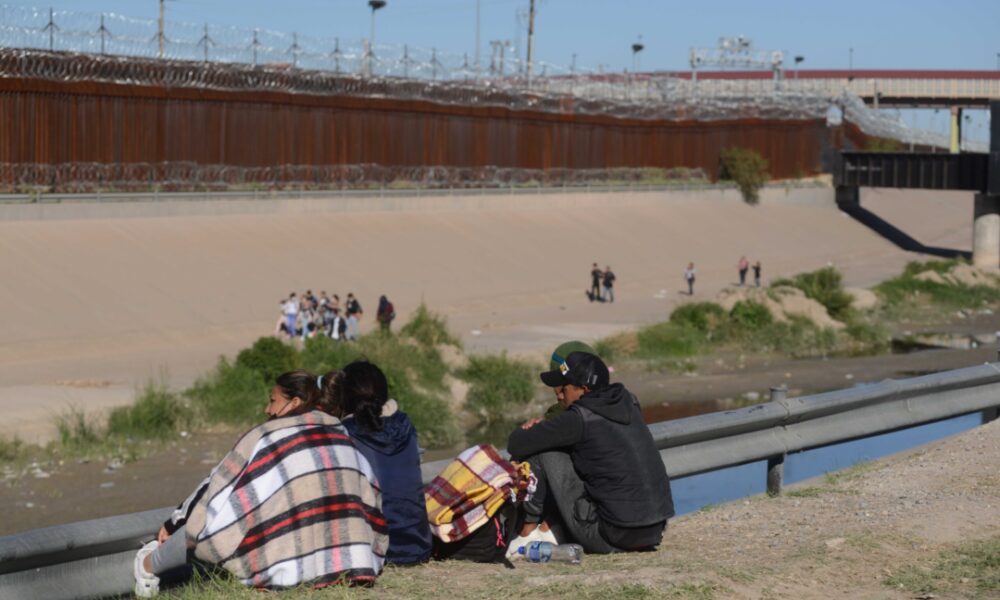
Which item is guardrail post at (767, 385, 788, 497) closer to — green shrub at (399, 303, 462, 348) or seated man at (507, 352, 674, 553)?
seated man at (507, 352, 674, 553)

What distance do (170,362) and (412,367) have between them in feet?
19.7

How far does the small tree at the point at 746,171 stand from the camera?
72625mm

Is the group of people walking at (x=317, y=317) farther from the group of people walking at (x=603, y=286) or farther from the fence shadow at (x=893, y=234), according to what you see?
the fence shadow at (x=893, y=234)

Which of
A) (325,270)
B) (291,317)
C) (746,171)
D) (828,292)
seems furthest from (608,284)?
(746,171)

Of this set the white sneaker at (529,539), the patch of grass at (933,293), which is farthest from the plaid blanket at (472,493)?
the patch of grass at (933,293)

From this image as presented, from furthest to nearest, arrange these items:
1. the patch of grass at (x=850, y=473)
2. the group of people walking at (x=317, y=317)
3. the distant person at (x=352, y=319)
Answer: the group of people walking at (x=317, y=317) → the distant person at (x=352, y=319) → the patch of grass at (x=850, y=473)

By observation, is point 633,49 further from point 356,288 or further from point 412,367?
point 412,367

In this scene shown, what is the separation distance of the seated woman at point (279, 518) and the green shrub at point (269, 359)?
2024cm

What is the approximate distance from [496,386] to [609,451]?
68.9 ft

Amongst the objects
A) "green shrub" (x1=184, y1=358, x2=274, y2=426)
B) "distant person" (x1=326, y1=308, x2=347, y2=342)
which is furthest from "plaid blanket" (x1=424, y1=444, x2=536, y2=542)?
"distant person" (x1=326, y1=308, x2=347, y2=342)

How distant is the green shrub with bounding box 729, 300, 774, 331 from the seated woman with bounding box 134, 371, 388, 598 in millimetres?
33011

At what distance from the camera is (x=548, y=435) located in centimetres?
784

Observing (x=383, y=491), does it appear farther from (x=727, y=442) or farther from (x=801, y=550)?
(x=727, y=442)

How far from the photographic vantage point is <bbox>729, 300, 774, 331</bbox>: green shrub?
1545 inches
